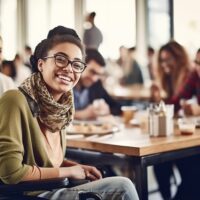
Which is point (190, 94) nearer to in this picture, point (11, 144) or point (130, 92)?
point (130, 92)

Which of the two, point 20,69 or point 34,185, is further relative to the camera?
point 20,69

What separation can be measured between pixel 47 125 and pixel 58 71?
0.21m

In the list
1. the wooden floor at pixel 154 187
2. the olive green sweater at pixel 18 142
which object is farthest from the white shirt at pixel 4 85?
the wooden floor at pixel 154 187

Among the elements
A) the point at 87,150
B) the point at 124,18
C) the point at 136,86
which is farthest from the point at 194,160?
the point at 124,18

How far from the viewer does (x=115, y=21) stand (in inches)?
138

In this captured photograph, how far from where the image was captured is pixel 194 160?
8.67 feet

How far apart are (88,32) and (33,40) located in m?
0.48

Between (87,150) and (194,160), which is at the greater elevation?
(87,150)

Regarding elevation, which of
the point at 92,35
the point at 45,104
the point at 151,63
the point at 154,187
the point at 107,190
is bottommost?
the point at 154,187

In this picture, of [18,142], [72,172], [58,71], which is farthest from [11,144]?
[58,71]

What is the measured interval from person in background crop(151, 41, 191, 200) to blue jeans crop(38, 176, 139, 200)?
5.64 ft

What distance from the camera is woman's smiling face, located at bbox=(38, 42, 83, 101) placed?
5.62ft

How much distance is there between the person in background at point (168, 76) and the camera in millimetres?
3184

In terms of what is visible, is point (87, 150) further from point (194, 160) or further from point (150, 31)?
point (150, 31)
